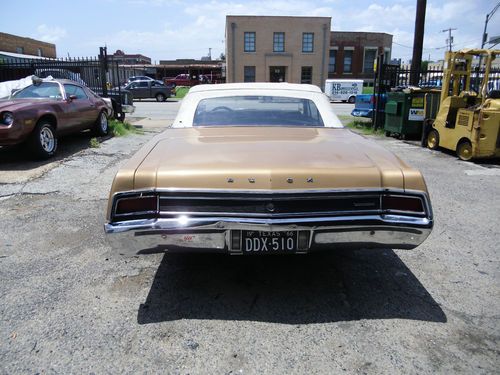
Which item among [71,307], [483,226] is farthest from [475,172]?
[71,307]

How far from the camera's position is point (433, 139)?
1004cm

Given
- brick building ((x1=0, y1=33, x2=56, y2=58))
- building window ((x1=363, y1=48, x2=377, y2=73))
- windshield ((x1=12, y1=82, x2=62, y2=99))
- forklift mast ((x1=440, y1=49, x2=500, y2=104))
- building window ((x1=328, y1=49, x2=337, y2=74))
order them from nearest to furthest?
windshield ((x1=12, y1=82, x2=62, y2=99)), forklift mast ((x1=440, y1=49, x2=500, y2=104)), brick building ((x1=0, y1=33, x2=56, y2=58)), building window ((x1=328, y1=49, x2=337, y2=74)), building window ((x1=363, y1=48, x2=377, y2=73))

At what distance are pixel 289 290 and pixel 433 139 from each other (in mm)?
8210

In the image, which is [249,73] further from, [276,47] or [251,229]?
[251,229]

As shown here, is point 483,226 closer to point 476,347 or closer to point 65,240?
point 476,347

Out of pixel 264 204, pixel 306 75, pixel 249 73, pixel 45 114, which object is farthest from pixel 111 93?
pixel 306 75

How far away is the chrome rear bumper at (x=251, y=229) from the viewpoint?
2.60m

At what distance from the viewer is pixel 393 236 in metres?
2.73

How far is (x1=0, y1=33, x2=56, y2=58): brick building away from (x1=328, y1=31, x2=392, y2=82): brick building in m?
35.0

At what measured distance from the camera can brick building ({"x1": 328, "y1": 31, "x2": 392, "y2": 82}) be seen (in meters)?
53.8

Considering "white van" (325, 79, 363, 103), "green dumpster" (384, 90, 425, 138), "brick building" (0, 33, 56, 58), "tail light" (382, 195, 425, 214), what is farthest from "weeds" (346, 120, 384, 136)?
"brick building" (0, 33, 56, 58)

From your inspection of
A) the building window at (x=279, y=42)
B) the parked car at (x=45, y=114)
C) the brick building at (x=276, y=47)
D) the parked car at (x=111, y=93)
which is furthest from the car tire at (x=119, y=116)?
the building window at (x=279, y=42)

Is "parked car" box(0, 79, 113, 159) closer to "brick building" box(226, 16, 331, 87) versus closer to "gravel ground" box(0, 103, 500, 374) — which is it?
"gravel ground" box(0, 103, 500, 374)

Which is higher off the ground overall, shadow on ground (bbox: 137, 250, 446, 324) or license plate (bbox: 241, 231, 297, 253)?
license plate (bbox: 241, 231, 297, 253)
